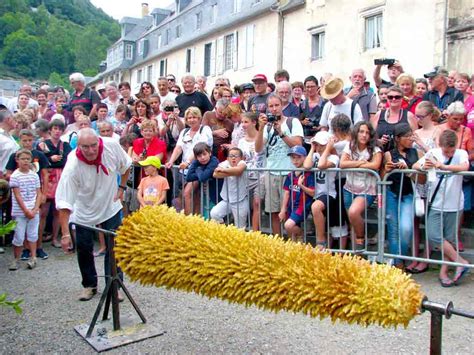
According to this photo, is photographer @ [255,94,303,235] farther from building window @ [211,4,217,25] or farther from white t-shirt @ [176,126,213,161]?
building window @ [211,4,217,25]

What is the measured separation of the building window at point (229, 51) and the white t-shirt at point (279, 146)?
23.0 m

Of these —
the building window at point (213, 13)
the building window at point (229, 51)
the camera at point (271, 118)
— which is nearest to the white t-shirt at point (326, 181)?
the camera at point (271, 118)

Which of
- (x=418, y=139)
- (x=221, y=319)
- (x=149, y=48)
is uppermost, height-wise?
(x=149, y=48)

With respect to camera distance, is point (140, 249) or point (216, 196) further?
point (216, 196)

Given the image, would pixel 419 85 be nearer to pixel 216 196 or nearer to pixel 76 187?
pixel 216 196

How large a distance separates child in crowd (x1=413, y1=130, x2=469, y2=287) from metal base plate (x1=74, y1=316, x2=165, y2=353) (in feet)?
10.2

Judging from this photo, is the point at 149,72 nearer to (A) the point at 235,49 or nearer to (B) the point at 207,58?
(B) the point at 207,58

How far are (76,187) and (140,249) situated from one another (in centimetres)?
316

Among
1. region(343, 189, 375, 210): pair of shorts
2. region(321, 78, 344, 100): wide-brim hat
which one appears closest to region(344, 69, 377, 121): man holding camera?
region(321, 78, 344, 100): wide-brim hat

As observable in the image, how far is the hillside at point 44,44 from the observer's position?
9238 cm

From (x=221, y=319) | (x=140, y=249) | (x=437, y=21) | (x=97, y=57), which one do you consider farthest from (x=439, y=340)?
(x=97, y=57)

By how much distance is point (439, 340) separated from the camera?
149 centimetres

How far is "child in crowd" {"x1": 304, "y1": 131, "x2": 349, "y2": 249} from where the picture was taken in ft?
19.0

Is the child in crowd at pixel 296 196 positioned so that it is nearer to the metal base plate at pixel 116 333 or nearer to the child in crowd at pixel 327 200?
the child in crowd at pixel 327 200
